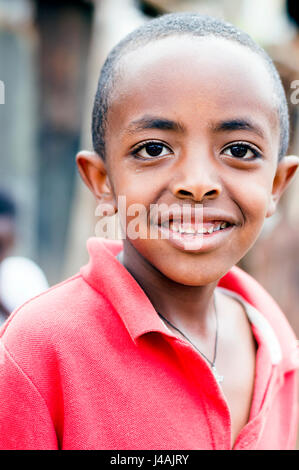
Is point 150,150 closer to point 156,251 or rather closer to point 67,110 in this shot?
point 156,251

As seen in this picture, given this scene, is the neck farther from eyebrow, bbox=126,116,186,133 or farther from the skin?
eyebrow, bbox=126,116,186,133

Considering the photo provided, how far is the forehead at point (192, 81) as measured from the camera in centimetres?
107

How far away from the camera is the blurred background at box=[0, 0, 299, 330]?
11.7 ft

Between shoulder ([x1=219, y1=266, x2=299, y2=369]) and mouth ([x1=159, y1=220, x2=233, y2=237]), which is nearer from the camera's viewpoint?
mouth ([x1=159, y1=220, x2=233, y2=237])

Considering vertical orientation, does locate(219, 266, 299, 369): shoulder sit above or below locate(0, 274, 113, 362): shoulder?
below

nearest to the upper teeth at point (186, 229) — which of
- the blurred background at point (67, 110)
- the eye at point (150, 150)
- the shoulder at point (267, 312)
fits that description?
Result: the eye at point (150, 150)

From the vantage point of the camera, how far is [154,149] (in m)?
1.11

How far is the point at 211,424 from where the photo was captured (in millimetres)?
1154

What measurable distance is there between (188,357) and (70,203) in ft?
9.90

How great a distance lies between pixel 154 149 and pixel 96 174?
0.80 feet

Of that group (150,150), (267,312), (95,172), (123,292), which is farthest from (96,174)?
(267,312)

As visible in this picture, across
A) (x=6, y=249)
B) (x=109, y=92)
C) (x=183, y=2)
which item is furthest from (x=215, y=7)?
(x=109, y=92)

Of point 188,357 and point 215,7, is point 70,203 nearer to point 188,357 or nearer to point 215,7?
point 215,7

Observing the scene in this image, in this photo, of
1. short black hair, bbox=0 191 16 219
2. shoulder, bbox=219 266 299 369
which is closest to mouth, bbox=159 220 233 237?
shoulder, bbox=219 266 299 369
